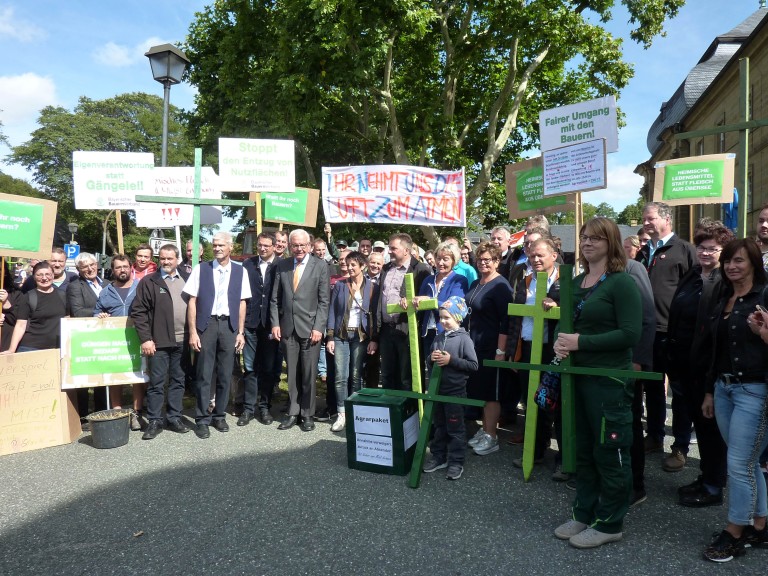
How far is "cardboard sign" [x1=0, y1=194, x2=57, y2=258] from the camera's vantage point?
18.3 ft

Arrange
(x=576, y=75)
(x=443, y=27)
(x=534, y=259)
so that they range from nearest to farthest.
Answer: (x=534, y=259) < (x=443, y=27) < (x=576, y=75)

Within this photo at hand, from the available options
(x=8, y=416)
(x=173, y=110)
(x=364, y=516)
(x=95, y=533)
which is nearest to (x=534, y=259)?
(x=364, y=516)

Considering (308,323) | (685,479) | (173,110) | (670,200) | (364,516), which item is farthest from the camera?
(173,110)

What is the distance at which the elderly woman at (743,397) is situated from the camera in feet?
10.1

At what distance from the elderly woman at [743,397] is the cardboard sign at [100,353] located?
205 inches

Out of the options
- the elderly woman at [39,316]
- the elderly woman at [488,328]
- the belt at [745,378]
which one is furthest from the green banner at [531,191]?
the elderly woman at [39,316]

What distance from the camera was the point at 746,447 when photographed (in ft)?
10.1

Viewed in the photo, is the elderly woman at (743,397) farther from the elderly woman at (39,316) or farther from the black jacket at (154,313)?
the elderly woman at (39,316)

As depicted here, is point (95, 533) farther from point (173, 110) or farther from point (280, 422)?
point (173, 110)

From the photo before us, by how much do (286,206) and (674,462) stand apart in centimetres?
602

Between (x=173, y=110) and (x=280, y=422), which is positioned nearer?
(x=280, y=422)

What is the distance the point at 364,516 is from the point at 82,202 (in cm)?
634

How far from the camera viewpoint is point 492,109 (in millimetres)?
16656

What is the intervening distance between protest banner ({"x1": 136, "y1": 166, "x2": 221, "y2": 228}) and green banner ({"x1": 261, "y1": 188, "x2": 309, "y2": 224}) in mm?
1546
